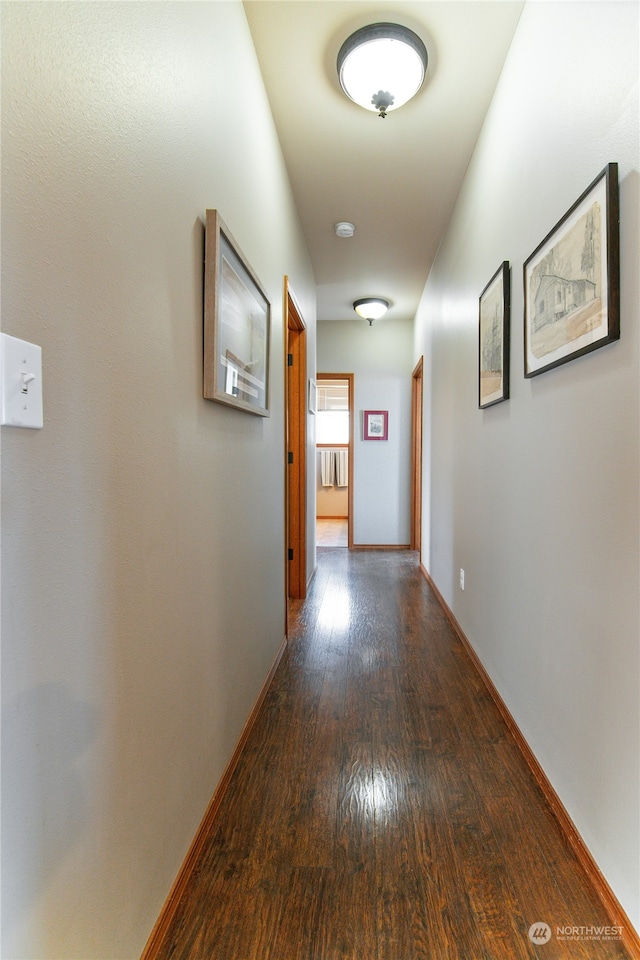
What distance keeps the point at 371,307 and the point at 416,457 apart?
5.50 feet

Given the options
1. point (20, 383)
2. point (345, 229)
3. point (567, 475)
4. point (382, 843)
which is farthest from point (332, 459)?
point (20, 383)

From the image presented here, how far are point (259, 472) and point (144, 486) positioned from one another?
3.58 ft

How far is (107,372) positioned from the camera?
2.69ft

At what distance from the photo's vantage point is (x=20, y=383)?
0.60 meters

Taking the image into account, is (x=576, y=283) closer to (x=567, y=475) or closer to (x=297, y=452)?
(x=567, y=475)

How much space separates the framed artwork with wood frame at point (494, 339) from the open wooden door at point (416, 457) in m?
2.88

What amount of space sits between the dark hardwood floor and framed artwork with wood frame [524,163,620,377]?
1.31 metres

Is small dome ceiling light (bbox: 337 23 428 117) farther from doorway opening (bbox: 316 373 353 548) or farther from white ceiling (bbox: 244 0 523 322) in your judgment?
doorway opening (bbox: 316 373 353 548)

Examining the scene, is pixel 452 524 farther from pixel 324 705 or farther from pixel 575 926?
pixel 575 926

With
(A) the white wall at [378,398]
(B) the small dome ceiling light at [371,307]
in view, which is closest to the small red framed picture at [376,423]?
(A) the white wall at [378,398]

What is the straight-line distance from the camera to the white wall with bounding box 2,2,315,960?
0.62 m

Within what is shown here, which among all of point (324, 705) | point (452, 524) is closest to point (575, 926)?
point (324, 705)

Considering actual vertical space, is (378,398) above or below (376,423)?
above

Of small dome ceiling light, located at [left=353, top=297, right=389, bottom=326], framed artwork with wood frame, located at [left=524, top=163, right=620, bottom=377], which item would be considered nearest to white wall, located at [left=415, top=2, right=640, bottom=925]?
framed artwork with wood frame, located at [left=524, top=163, right=620, bottom=377]
